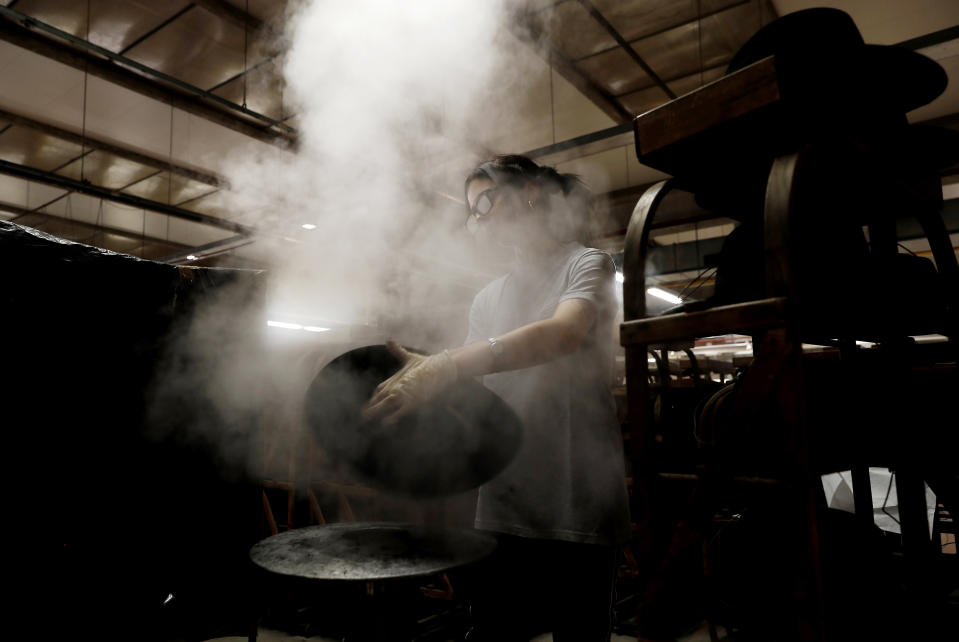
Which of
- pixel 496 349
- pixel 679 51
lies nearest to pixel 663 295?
pixel 679 51

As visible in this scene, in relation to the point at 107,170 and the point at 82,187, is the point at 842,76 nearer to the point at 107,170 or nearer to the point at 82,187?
the point at 82,187

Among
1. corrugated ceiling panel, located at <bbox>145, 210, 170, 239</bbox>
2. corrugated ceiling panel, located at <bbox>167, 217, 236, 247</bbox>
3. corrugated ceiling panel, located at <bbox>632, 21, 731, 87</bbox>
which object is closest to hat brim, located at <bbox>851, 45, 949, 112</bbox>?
corrugated ceiling panel, located at <bbox>632, 21, 731, 87</bbox>

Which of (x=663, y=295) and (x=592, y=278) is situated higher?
(x=663, y=295)

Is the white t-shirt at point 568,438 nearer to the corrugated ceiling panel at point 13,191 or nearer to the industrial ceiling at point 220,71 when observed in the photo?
the industrial ceiling at point 220,71

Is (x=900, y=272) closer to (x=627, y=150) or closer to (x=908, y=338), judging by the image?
(x=908, y=338)

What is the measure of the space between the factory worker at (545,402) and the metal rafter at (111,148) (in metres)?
6.96

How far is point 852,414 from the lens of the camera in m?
1.75

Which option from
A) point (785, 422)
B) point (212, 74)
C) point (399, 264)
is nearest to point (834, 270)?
point (785, 422)

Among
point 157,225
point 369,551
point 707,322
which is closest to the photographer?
point 707,322

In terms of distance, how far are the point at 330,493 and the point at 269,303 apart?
2650 millimetres

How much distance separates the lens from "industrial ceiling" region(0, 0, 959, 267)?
4867 mm

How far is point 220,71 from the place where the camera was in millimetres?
5887

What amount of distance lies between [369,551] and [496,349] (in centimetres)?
55

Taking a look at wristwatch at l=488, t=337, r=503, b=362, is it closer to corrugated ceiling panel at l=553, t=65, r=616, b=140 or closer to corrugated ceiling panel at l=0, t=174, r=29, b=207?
corrugated ceiling panel at l=553, t=65, r=616, b=140
